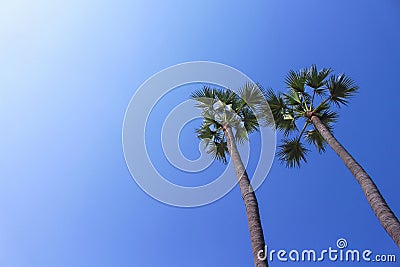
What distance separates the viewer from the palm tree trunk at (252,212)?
25.8 feet

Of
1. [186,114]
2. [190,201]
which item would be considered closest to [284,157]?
[186,114]

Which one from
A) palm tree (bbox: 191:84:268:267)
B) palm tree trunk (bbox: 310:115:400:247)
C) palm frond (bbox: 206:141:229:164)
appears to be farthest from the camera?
palm frond (bbox: 206:141:229:164)

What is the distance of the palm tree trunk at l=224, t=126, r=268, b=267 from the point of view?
786 centimetres

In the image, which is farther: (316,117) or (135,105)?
(316,117)

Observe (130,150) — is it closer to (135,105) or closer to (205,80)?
(135,105)

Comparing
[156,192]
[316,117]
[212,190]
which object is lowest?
[156,192]

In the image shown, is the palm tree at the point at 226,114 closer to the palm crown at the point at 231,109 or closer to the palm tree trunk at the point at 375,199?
the palm crown at the point at 231,109

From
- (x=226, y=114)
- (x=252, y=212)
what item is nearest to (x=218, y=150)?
(x=226, y=114)

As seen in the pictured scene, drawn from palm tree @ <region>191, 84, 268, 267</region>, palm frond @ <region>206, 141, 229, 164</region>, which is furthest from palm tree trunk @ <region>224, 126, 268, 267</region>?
palm frond @ <region>206, 141, 229, 164</region>

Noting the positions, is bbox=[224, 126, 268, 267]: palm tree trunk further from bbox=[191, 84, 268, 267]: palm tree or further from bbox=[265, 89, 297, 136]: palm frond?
bbox=[265, 89, 297, 136]: palm frond

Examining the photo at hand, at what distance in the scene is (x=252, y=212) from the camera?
29.8ft

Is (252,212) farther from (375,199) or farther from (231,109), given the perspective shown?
(231,109)

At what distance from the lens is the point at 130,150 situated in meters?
9.54

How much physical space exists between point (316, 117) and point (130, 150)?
7242mm
